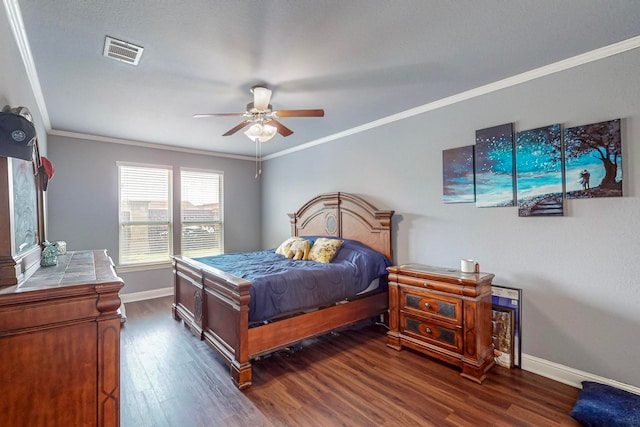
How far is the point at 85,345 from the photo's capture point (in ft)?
4.51

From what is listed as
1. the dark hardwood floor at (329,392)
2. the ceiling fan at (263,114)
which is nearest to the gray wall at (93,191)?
the dark hardwood floor at (329,392)

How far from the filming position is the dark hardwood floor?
2006 mm

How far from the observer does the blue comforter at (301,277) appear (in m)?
2.60

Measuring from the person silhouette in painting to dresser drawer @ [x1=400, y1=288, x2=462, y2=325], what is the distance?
132 cm

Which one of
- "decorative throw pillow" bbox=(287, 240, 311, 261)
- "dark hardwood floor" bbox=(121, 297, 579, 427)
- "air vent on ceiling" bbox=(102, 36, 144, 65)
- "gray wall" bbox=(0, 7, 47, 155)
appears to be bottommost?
"dark hardwood floor" bbox=(121, 297, 579, 427)

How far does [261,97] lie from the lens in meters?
2.69

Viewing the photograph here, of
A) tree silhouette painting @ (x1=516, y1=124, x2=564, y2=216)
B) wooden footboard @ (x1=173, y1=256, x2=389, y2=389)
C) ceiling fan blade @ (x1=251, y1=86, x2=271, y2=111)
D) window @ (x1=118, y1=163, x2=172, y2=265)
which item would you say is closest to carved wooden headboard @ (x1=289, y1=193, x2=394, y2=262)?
wooden footboard @ (x1=173, y1=256, x2=389, y2=389)

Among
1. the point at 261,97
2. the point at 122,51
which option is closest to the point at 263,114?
the point at 261,97

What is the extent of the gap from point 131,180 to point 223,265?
271cm

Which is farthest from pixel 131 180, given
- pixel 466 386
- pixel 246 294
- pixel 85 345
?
pixel 466 386

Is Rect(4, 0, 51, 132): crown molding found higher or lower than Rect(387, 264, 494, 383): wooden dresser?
higher

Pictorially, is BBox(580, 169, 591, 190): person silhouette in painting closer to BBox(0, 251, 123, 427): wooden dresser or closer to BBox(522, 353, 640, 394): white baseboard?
BBox(522, 353, 640, 394): white baseboard

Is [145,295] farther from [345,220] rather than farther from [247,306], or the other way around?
[345,220]

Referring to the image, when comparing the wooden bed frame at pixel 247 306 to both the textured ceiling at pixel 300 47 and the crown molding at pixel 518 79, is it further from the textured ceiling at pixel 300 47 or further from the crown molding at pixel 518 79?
the textured ceiling at pixel 300 47
